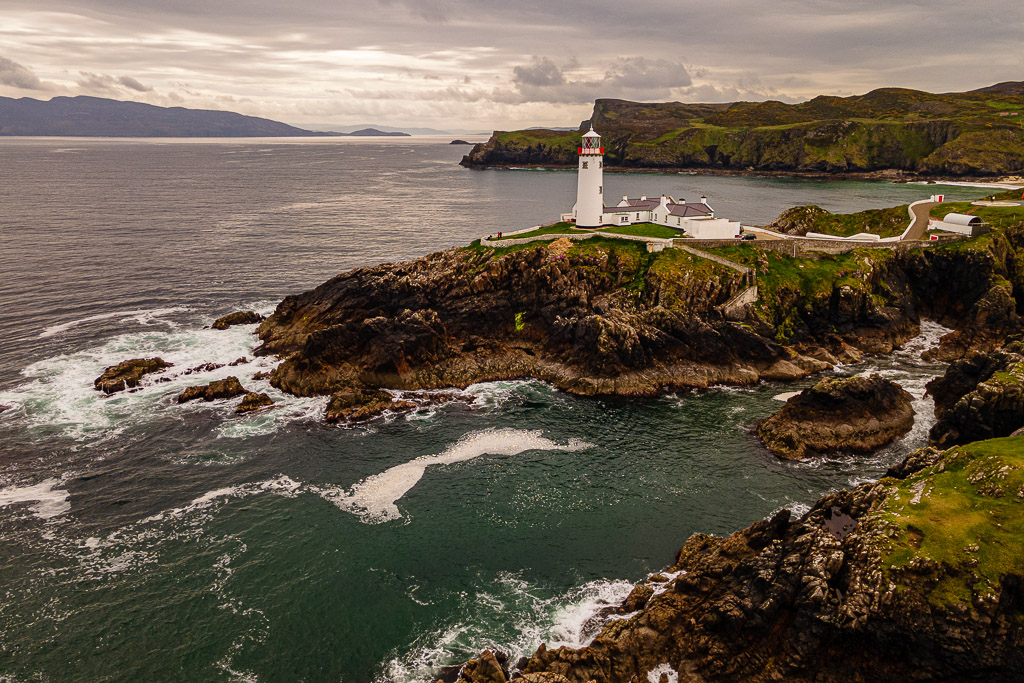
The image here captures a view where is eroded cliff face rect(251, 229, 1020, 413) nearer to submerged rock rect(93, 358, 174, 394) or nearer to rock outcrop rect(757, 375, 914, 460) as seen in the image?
rock outcrop rect(757, 375, 914, 460)

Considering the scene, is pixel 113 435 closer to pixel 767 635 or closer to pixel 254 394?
pixel 254 394

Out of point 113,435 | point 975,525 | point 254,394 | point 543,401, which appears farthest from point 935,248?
point 113,435

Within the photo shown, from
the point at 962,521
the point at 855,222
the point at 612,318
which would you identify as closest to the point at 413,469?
the point at 612,318

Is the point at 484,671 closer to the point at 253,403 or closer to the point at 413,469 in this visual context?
the point at 413,469

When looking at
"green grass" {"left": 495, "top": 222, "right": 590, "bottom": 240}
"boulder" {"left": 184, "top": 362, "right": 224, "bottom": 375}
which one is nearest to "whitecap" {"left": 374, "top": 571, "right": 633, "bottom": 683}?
"boulder" {"left": 184, "top": 362, "right": 224, "bottom": 375}

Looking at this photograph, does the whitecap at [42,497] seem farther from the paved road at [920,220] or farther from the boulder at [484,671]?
the paved road at [920,220]
